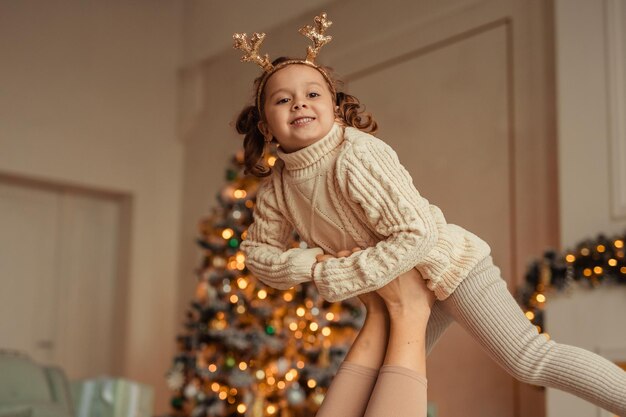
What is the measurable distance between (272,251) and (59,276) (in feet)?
15.1

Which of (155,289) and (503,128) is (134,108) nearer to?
(155,289)

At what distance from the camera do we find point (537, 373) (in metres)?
1.69

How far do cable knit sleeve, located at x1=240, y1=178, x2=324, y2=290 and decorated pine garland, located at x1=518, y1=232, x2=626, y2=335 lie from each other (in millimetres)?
1919

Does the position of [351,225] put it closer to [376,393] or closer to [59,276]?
[376,393]

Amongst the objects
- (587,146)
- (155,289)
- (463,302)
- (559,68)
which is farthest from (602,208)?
(155,289)

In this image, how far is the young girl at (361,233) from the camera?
5.42 feet

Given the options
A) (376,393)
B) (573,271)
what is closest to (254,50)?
(376,393)

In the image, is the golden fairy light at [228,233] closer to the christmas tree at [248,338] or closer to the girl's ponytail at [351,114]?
the christmas tree at [248,338]

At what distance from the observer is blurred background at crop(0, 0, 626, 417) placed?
12.5ft

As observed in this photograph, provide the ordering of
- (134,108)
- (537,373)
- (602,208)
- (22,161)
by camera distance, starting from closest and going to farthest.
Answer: (537,373) < (602,208) < (22,161) < (134,108)

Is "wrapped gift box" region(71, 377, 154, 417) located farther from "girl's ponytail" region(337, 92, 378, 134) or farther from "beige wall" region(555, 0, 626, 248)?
"girl's ponytail" region(337, 92, 378, 134)

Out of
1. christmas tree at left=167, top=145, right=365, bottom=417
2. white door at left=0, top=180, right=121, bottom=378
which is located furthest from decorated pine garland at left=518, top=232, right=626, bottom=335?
white door at left=0, top=180, right=121, bottom=378

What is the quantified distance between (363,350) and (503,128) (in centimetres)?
279

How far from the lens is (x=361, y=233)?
5.81 ft
